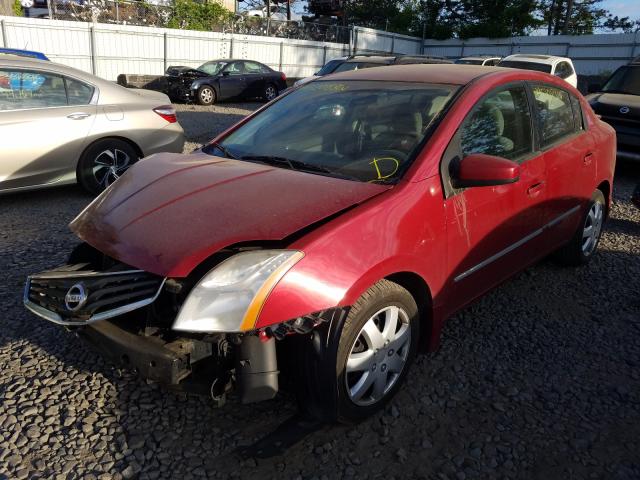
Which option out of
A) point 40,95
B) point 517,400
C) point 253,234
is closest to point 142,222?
point 253,234

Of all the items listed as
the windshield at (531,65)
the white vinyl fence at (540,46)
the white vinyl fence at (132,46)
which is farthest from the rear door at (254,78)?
the white vinyl fence at (540,46)

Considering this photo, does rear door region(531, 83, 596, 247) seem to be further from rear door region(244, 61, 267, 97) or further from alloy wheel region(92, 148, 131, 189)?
rear door region(244, 61, 267, 97)

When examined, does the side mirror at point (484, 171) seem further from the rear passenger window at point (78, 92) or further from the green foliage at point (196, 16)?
the green foliage at point (196, 16)

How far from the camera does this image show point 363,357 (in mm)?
2510

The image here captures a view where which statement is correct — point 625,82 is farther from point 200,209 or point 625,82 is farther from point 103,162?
point 200,209

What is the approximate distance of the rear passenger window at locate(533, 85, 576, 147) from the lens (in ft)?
12.1

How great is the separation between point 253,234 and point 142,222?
0.58m

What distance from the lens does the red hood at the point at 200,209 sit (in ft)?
7.48

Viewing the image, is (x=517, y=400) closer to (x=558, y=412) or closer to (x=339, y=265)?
(x=558, y=412)

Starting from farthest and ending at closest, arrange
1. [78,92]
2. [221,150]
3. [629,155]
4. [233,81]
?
1. [233,81]
2. [629,155]
3. [78,92]
4. [221,150]

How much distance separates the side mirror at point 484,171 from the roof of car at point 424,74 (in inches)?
26.6

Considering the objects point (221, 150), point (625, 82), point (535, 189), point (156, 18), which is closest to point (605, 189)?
point (535, 189)

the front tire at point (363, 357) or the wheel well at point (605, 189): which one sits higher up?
the wheel well at point (605, 189)

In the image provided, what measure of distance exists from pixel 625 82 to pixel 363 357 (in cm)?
895
